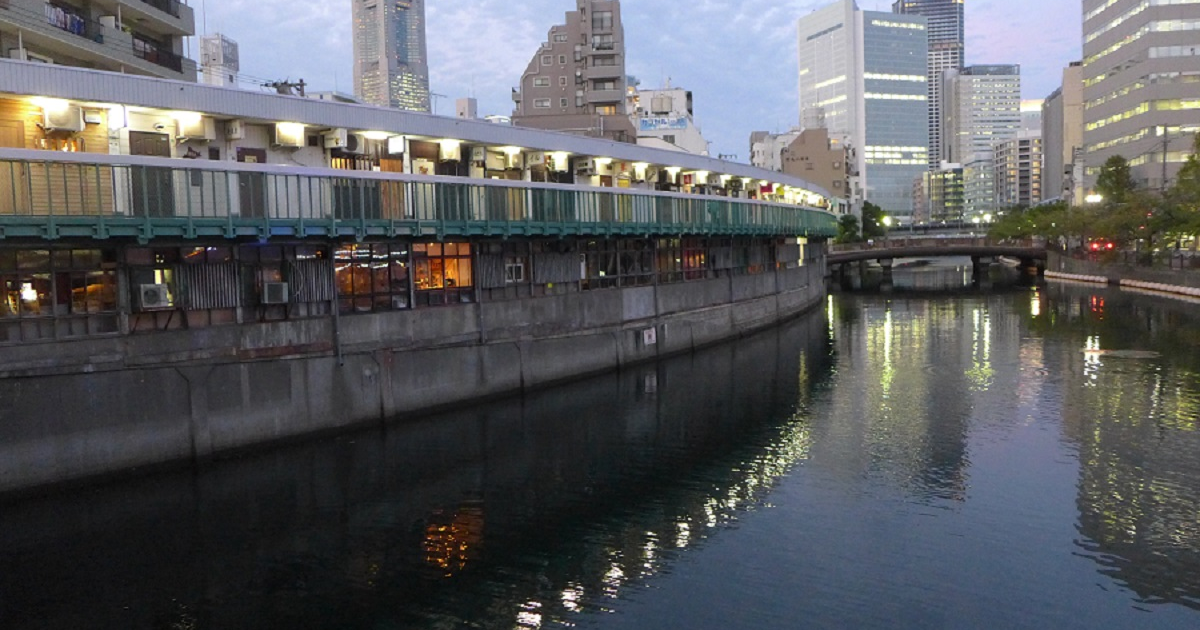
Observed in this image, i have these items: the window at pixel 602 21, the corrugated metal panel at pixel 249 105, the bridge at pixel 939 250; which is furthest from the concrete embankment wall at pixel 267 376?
the bridge at pixel 939 250

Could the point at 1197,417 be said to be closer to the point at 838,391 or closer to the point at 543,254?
the point at 838,391

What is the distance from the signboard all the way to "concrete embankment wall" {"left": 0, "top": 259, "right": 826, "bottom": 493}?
73258 mm

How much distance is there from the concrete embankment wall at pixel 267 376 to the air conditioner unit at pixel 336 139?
7177 millimetres

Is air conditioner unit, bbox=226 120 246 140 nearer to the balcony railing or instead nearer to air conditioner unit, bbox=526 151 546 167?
air conditioner unit, bbox=526 151 546 167

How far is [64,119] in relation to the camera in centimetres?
2884

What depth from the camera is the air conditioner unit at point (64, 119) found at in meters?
28.6

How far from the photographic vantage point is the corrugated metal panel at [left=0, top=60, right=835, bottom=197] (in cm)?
2791

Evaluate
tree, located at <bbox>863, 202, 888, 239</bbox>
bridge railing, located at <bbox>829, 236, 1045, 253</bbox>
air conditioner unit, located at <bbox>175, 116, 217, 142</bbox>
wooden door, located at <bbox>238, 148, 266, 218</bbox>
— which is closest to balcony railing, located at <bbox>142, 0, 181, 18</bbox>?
air conditioner unit, located at <bbox>175, 116, 217, 142</bbox>

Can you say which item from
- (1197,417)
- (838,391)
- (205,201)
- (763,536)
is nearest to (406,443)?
(205,201)

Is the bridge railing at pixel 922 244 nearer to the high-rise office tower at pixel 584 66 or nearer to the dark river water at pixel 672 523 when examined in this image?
the high-rise office tower at pixel 584 66

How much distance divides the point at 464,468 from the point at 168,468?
29.0ft

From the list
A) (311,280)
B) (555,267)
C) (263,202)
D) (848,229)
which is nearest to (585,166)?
(555,267)

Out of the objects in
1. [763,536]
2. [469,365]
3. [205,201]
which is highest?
[205,201]

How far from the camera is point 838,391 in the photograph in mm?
42562
